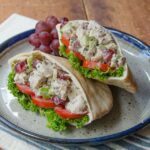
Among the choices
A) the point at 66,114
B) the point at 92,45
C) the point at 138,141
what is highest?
the point at 92,45

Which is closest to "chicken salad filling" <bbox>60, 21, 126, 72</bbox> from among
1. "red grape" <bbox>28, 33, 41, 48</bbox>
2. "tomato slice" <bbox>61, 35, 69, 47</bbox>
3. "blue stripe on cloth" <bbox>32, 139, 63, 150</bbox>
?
"tomato slice" <bbox>61, 35, 69, 47</bbox>

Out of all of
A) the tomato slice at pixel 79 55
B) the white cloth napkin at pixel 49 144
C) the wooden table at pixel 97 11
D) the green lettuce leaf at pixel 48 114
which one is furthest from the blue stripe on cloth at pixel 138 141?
the wooden table at pixel 97 11

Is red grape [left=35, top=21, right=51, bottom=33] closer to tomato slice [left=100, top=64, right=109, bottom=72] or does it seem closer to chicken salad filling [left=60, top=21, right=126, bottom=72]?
chicken salad filling [left=60, top=21, right=126, bottom=72]

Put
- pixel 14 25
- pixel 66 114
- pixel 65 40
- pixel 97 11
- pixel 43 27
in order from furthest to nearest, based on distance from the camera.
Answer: pixel 97 11
pixel 14 25
pixel 43 27
pixel 65 40
pixel 66 114

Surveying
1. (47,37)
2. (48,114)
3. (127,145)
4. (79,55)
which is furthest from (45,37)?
(127,145)

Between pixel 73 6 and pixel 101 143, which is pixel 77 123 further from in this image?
pixel 73 6

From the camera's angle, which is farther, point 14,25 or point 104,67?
point 14,25

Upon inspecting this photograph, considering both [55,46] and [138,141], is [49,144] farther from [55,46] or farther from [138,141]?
[55,46]
